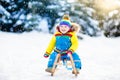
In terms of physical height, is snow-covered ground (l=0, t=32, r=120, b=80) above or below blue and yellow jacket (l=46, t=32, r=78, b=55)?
below

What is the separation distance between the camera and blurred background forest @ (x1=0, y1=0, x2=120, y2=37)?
1065 cm

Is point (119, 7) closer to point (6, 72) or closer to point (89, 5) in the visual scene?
point (89, 5)

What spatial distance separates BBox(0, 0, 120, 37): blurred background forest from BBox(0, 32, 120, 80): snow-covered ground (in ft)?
1.04

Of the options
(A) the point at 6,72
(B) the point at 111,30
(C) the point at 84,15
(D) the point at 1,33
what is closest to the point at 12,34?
(D) the point at 1,33

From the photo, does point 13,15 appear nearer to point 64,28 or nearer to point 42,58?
point 42,58

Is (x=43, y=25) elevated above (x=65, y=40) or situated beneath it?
situated beneath

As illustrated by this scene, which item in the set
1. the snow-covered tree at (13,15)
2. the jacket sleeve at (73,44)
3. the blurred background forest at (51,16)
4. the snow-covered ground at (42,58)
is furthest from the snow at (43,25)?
the jacket sleeve at (73,44)

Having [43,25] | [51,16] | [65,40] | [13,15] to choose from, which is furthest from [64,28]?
[13,15]

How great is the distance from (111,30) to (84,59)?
2943mm

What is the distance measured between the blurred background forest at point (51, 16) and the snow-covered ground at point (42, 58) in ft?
1.04

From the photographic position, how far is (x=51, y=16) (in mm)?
10867

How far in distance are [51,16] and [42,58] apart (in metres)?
2.73

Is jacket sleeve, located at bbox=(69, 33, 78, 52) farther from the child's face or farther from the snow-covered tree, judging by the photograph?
the snow-covered tree

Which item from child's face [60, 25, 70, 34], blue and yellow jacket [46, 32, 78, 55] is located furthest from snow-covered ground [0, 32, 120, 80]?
child's face [60, 25, 70, 34]
